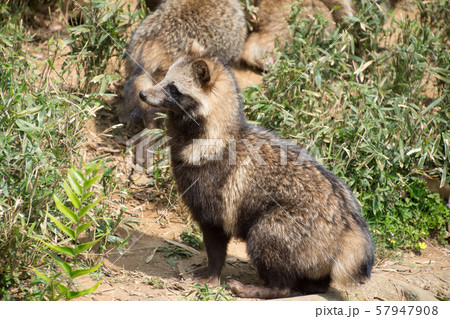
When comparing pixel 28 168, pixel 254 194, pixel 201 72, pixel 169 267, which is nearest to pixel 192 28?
pixel 201 72

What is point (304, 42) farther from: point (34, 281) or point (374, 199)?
point (34, 281)

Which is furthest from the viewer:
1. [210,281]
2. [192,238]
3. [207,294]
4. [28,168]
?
[192,238]

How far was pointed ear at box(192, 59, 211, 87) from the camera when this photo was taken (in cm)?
450

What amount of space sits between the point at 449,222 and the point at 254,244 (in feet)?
9.25

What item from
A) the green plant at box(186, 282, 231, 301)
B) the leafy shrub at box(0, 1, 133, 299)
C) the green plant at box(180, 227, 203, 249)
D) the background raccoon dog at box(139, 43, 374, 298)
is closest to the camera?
the leafy shrub at box(0, 1, 133, 299)

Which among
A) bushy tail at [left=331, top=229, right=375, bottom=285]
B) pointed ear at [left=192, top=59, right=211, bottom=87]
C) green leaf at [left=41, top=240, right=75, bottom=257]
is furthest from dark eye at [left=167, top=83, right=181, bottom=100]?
bushy tail at [left=331, top=229, right=375, bottom=285]

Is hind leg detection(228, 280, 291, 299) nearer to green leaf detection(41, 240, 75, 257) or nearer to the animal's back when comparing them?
green leaf detection(41, 240, 75, 257)

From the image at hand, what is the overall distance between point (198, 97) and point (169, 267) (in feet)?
5.39

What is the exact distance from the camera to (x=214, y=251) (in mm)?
4762

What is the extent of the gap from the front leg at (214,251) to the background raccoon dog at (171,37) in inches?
86.6

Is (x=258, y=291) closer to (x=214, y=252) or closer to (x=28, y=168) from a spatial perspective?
(x=214, y=252)

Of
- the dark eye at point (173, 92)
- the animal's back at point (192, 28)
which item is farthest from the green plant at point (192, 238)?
the animal's back at point (192, 28)

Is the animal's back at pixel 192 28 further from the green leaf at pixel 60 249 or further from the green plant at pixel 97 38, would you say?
the green leaf at pixel 60 249

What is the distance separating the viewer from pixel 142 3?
7.21 m
